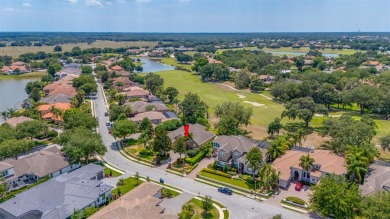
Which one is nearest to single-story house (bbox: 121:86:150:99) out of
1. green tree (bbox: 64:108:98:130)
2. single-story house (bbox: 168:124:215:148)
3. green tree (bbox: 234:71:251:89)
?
green tree (bbox: 64:108:98:130)

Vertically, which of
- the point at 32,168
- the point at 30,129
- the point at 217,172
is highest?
the point at 30,129

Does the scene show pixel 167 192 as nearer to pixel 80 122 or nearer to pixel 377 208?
pixel 377 208

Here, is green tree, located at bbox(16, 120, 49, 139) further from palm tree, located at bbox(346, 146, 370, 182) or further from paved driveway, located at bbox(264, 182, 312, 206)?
palm tree, located at bbox(346, 146, 370, 182)

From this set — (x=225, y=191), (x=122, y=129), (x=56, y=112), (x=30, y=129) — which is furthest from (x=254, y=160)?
(x=56, y=112)

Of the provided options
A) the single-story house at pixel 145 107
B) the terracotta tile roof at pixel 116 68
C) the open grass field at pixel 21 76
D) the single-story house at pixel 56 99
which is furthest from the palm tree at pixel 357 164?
the open grass field at pixel 21 76

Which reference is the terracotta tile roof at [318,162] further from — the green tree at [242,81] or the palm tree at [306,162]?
the green tree at [242,81]

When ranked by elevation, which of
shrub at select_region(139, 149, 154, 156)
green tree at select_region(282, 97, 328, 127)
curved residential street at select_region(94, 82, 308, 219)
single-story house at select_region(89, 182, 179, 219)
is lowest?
curved residential street at select_region(94, 82, 308, 219)
